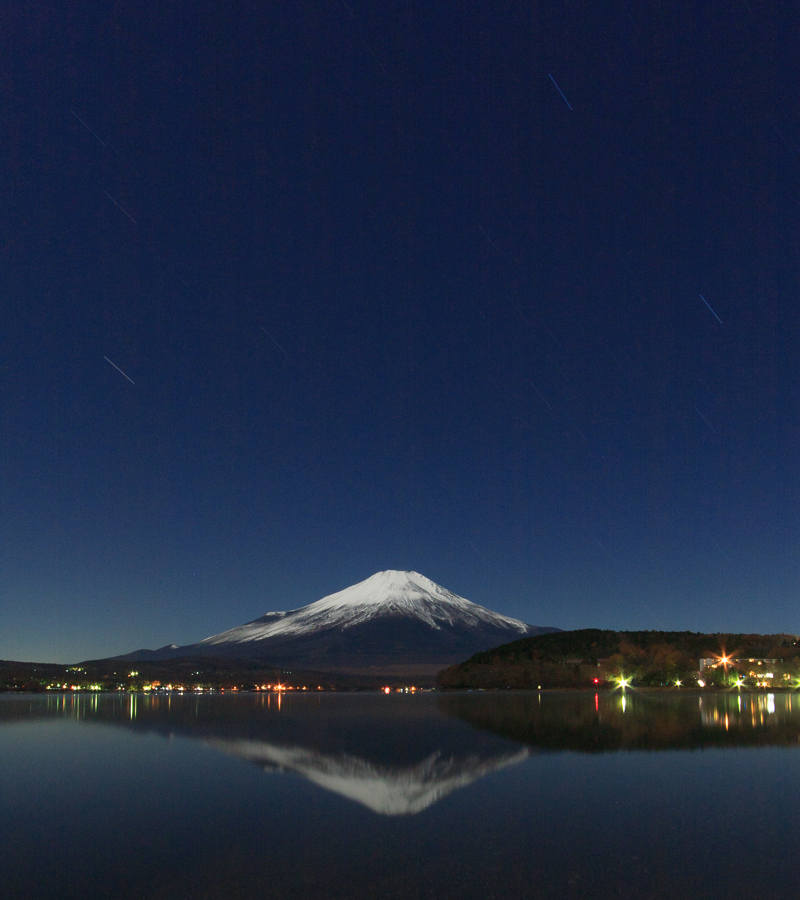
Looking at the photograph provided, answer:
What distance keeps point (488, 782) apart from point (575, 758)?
29.3 feet

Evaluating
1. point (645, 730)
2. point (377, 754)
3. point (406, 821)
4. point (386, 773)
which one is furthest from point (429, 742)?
point (406, 821)

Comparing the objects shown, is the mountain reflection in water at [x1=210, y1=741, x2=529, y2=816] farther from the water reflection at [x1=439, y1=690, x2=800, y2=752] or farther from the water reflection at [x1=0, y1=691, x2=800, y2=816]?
the water reflection at [x1=439, y1=690, x2=800, y2=752]

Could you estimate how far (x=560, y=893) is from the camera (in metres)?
13.6

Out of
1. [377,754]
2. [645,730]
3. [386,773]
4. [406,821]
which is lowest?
[645,730]

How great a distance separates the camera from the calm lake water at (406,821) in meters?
14.5

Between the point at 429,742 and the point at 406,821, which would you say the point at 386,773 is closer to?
the point at 406,821

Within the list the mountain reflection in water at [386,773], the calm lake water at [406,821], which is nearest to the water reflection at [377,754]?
the mountain reflection in water at [386,773]

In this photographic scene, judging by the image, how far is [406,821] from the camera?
65.3 ft

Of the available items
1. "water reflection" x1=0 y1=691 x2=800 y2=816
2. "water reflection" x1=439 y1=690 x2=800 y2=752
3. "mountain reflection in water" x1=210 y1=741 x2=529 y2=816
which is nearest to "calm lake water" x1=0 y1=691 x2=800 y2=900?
"mountain reflection in water" x1=210 y1=741 x2=529 y2=816

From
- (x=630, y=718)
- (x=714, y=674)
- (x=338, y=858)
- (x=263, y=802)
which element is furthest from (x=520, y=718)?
(x=714, y=674)

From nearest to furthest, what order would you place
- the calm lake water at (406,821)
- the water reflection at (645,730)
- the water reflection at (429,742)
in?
1. the calm lake water at (406,821)
2. the water reflection at (429,742)
3. the water reflection at (645,730)

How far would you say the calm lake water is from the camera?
14.5 m

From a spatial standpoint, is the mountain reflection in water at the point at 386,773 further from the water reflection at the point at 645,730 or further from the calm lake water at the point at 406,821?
the water reflection at the point at 645,730

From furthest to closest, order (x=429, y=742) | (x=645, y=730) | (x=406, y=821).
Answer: (x=645, y=730) < (x=429, y=742) < (x=406, y=821)
